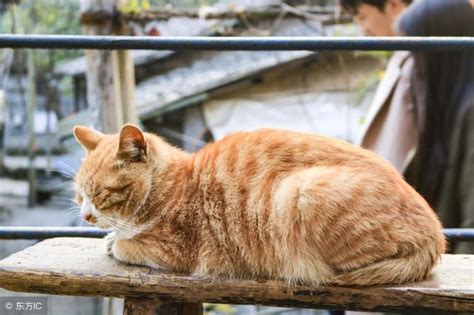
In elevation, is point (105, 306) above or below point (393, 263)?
below

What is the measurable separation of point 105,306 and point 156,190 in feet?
11.9

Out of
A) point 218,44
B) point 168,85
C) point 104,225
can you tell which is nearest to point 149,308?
point 104,225

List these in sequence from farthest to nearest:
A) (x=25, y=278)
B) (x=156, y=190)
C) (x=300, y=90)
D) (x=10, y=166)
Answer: (x=10, y=166), (x=300, y=90), (x=156, y=190), (x=25, y=278)

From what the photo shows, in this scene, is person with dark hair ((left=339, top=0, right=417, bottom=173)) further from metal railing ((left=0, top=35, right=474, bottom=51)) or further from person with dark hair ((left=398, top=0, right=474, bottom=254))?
metal railing ((left=0, top=35, right=474, bottom=51))

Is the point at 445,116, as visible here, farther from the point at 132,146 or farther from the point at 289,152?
the point at 132,146

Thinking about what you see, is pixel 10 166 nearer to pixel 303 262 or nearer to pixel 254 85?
pixel 254 85

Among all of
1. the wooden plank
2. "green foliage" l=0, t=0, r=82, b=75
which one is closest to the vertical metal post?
"green foliage" l=0, t=0, r=82, b=75

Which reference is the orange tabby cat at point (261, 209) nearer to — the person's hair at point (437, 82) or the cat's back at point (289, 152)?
the cat's back at point (289, 152)

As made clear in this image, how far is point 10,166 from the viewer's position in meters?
10.1

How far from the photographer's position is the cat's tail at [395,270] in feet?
5.19

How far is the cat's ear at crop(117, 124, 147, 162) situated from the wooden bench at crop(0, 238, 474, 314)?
0.91 feet

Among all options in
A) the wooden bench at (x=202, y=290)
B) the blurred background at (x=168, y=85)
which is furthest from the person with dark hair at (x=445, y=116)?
the blurred background at (x=168, y=85)

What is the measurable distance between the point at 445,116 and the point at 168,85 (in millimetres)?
5363

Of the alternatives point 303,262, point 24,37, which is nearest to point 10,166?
point 24,37
